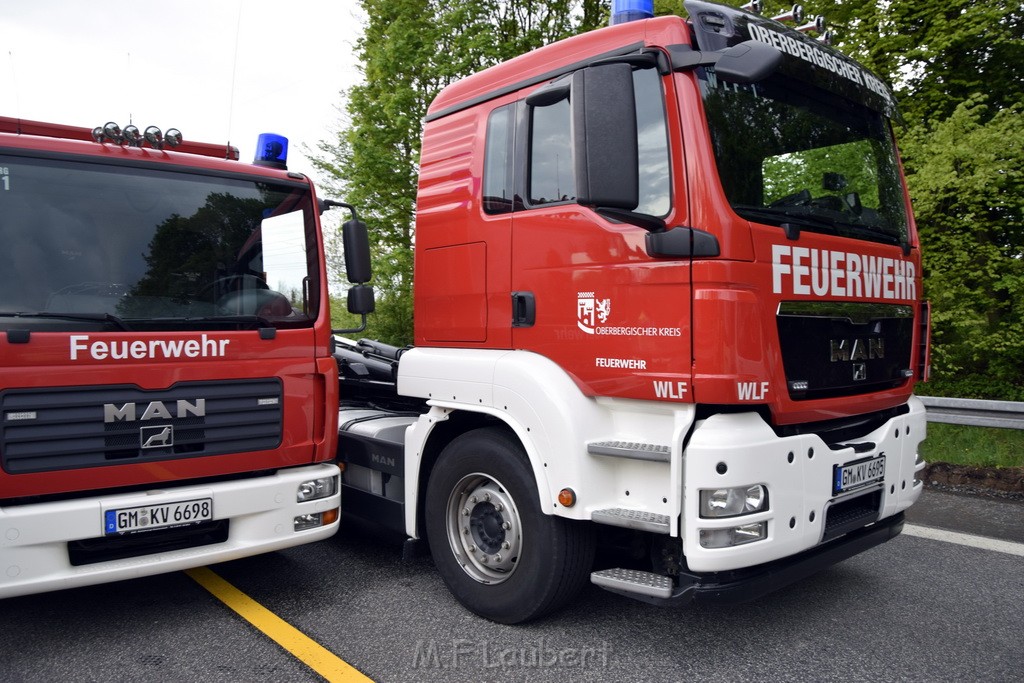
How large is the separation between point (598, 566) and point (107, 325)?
2557 mm

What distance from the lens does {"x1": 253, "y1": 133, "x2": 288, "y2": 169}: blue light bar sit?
4.75 meters

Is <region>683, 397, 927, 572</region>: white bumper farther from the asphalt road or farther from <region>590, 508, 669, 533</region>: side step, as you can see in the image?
the asphalt road

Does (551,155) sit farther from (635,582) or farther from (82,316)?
(82,316)

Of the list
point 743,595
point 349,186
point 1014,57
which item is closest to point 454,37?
point 349,186

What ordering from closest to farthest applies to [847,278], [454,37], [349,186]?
[847,278], [454,37], [349,186]

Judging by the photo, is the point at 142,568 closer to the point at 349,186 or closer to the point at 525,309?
the point at 525,309

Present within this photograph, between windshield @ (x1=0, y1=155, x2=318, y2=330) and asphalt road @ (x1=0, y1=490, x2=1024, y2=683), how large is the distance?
1411 mm

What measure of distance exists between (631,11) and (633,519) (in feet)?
7.47

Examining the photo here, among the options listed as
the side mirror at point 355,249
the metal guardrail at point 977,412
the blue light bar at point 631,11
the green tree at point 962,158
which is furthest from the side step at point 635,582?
the green tree at point 962,158

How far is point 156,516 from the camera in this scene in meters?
3.69

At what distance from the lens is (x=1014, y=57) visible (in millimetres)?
9953

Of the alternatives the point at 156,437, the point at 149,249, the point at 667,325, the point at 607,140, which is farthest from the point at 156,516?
the point at 607,140

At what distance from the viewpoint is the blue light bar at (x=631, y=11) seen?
3.70m

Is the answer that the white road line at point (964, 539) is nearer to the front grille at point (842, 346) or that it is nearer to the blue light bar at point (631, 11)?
the front grille at point (842, 346)
